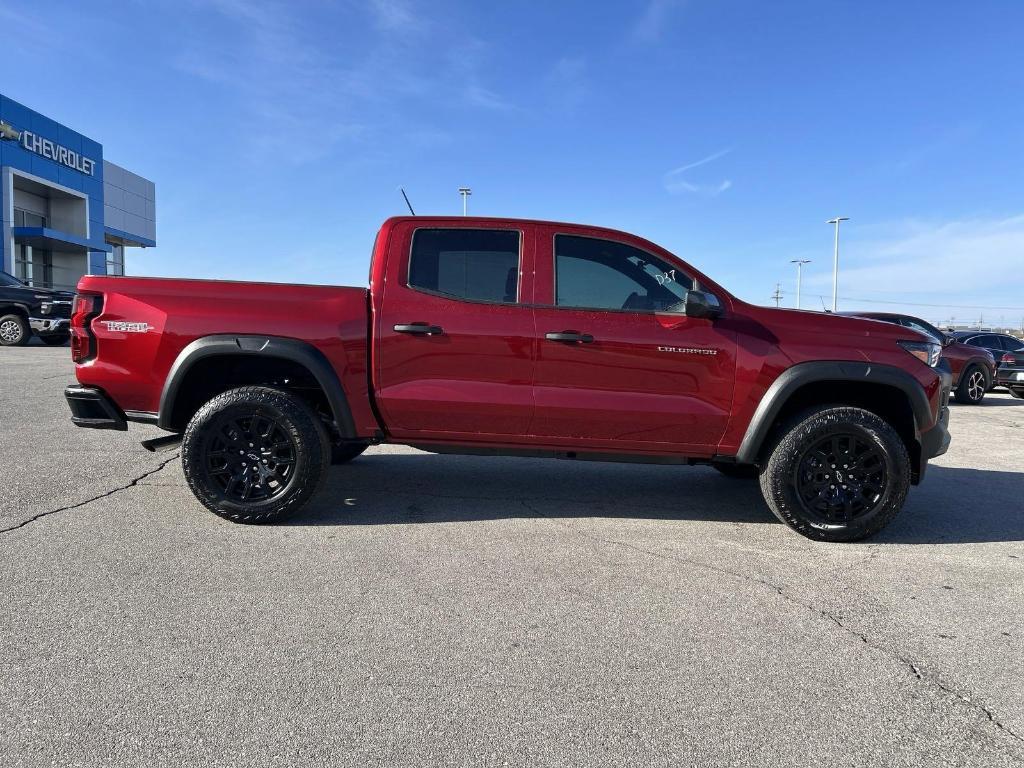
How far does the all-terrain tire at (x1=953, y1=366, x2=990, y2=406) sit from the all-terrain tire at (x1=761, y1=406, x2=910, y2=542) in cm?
980

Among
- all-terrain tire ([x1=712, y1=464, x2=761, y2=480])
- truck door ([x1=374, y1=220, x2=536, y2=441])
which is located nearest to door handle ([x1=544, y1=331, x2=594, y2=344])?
truck door ([x1=374, y1=220, x2=536, y2=441])

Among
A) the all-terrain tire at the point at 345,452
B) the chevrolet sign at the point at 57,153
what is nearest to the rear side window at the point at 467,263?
the all-terrain tire at the point at 345,452

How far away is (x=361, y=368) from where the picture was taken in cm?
418

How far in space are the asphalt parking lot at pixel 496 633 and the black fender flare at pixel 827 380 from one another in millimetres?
748

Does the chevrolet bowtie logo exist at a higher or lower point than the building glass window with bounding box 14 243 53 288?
higher

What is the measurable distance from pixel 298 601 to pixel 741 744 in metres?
1.93

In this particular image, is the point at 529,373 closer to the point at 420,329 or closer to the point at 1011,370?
the point at 420,329

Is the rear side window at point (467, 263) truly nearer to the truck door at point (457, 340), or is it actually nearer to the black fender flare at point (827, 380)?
the truck door at point (457, 340)

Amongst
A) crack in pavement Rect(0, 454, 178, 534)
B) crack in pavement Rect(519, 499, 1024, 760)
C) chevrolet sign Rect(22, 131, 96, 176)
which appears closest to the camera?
crack in pavement Rect(519, 499, 1024, 760)

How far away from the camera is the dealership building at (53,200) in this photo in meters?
29.7

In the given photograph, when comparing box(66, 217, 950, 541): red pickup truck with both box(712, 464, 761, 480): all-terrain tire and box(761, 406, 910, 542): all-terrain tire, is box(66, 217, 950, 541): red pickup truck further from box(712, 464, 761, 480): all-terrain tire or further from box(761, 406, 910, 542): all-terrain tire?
box(712, 464, 761, 480): all-terrain tire

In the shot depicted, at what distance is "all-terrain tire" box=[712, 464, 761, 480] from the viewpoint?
5.39 metres

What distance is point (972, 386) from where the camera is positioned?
482 inches

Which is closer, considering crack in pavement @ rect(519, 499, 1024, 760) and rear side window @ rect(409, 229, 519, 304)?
crack in pavement @ rect(519, 499, 1024, 760)
